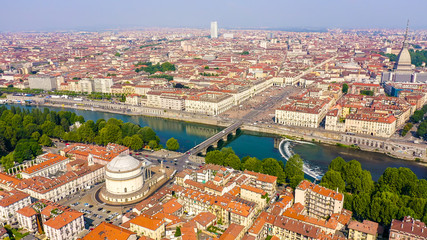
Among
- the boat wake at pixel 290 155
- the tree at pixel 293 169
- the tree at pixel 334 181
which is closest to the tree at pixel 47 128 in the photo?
the boat wake at pixel 290 155

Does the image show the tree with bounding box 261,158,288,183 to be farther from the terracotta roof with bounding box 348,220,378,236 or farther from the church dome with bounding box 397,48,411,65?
the church dome with bounding box 397,48,411,65

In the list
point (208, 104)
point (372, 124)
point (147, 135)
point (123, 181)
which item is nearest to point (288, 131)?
point (372, 124)

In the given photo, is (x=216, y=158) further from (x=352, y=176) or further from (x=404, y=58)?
(x=404, y=58)

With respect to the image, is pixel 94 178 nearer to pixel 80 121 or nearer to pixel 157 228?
pixel 157 228

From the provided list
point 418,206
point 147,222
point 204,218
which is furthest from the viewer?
point 204,218

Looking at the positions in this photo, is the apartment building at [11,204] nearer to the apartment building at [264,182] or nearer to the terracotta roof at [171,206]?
the terracotta roof at [171,206]

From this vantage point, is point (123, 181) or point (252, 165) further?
point (252, 165)
